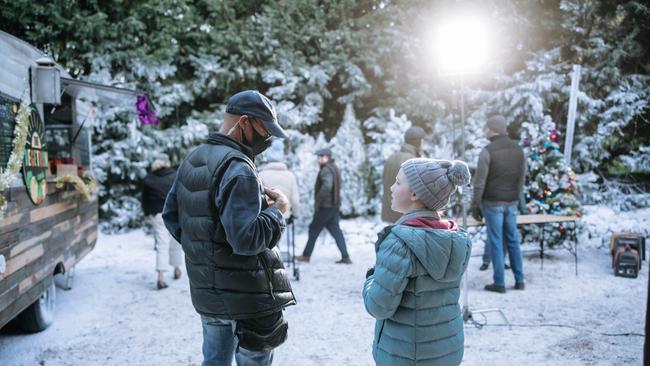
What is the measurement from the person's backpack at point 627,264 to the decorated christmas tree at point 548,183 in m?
1.19

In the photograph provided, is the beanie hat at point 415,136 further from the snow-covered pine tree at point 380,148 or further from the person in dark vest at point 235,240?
the snow-covered pine tree at point 380,148

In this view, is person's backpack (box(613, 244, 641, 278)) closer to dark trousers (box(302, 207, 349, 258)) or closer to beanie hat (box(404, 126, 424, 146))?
beanie hat (box(404, 126, 424, 146))

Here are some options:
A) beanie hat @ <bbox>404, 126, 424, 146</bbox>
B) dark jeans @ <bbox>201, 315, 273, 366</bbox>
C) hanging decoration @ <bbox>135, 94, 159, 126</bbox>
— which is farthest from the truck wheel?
beanie hat @ <bbox>404, 126, 424, 146</bbox>

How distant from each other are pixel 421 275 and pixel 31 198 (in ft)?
11.5

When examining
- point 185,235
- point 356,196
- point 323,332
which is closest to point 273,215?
point 185,235

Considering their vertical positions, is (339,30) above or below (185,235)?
above

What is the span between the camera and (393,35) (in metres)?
12.7

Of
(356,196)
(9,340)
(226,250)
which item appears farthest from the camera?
(356,196)

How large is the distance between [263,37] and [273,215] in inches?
436

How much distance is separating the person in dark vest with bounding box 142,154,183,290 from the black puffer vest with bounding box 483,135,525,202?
4.17 meters

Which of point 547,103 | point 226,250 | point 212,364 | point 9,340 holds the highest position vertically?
point 547,103

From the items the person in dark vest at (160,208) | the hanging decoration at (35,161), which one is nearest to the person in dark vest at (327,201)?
the person in dark vest at (160,208)

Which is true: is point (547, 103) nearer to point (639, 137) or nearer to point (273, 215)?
point (639, 137)

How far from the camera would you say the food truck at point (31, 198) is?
3.59 meters
